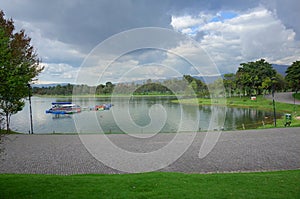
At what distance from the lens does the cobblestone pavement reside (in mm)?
8203

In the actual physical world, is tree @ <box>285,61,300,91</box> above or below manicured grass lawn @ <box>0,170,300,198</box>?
above

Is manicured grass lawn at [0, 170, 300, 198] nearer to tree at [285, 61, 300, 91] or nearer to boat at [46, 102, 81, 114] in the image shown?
boat at [46, 102, 81, 114]

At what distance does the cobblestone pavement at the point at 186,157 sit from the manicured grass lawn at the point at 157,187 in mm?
1548

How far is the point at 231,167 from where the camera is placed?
8227mm

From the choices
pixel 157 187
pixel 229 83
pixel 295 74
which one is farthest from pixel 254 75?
pixel 157 187

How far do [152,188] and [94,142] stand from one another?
8979mm

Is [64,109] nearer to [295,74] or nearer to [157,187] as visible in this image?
[295,74]

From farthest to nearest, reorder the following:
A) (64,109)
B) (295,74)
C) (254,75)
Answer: (254,75)
(64,109)
(295,74)

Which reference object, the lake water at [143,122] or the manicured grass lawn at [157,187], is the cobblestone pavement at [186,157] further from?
the lake water at [143,122]

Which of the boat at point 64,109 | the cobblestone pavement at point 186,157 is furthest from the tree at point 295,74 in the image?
the boat at point 64,109

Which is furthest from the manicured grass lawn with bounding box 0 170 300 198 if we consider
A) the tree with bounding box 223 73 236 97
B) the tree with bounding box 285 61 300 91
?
the tree with bounding box 223 73 236 97

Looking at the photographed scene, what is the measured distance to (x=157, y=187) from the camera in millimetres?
5211

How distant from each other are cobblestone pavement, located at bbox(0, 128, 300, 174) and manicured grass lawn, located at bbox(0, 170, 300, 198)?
5.08 feet

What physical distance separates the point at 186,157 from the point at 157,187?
15.5 feet
